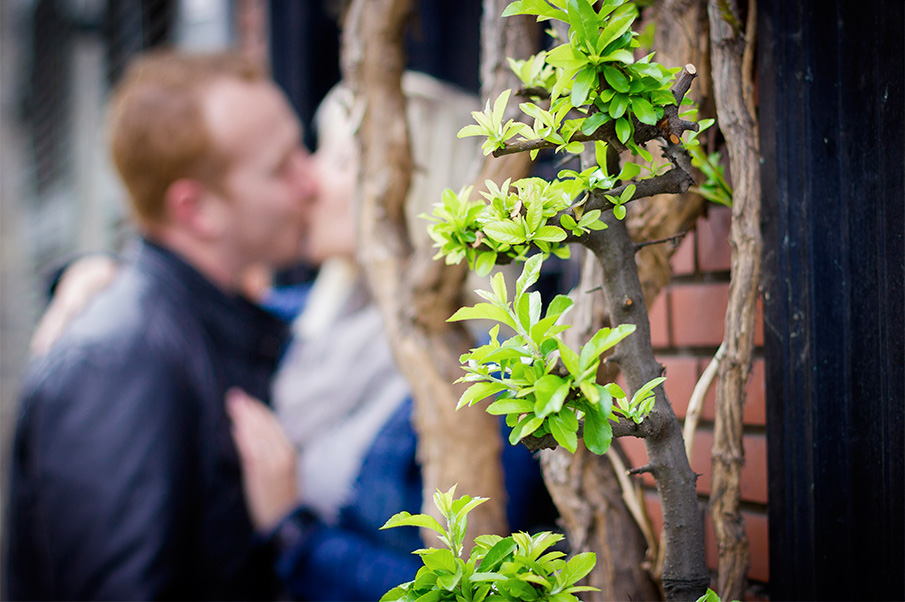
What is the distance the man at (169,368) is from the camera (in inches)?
59.6

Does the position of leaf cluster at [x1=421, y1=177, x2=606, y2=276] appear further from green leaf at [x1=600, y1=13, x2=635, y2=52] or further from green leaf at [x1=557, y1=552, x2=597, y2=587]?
green leaf at [x1=557, y1=552, x2=597, y2=587]

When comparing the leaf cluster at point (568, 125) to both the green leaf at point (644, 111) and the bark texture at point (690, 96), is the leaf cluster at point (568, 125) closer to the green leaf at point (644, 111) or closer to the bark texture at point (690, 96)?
the green leaf at point (644, 111)

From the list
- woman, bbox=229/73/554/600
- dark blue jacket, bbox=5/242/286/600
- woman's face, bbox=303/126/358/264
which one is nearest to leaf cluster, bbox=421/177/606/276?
woman, bbox=229/73/554/600

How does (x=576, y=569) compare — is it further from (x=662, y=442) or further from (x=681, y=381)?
(x=681, y=381)

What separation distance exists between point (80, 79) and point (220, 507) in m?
3.78

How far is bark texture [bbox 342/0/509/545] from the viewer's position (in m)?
0.85

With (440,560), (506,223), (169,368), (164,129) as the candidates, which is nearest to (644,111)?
(506,223)

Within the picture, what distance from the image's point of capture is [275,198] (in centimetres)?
196

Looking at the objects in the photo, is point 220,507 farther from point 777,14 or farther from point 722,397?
point 777,14

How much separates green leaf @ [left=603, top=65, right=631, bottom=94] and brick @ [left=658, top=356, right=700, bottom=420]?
35cm

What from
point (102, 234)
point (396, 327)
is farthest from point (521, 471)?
point (102, 234)

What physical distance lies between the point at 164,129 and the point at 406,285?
1325 mm

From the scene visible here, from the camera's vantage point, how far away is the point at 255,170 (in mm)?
1933

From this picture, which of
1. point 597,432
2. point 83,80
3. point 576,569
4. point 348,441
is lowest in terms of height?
point 348,441
